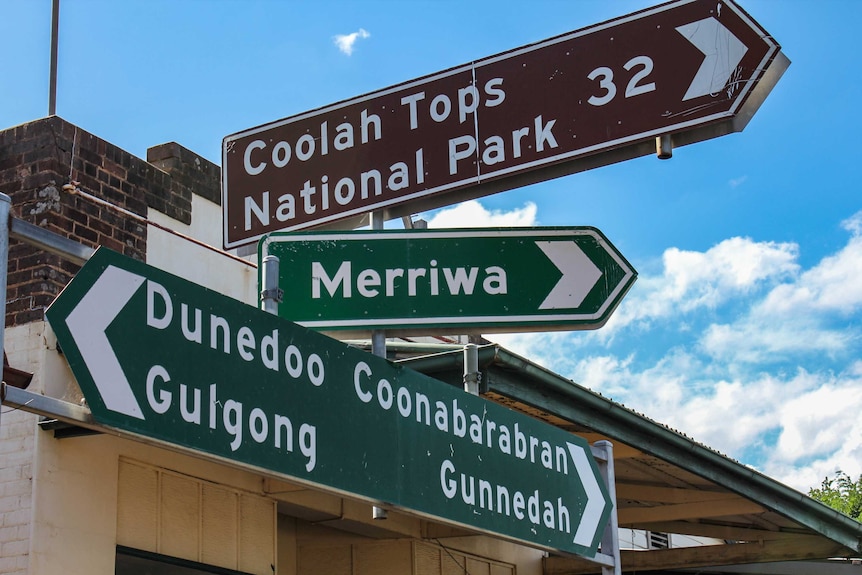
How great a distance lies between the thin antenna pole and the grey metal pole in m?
4.80

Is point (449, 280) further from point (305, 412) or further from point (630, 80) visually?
point (305, 412)

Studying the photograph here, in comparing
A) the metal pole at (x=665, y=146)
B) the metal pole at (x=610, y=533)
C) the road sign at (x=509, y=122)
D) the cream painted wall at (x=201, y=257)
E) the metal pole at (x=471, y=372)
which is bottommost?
the metal pole at (x=610, y=533)

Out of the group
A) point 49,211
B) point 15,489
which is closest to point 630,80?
point 15,489

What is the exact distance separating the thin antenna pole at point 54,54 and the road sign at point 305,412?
5.37 meters

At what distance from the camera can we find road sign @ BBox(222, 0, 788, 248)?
17.2ft

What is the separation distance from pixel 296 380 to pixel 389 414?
0.56 meters

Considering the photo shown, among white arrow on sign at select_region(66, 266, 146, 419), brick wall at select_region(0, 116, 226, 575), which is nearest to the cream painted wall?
brick wall at select_region(0, 116, 226, 575)

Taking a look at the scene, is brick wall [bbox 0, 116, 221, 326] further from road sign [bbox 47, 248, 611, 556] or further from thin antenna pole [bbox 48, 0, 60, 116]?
road sign [bbox 47, 248, 611, 556]

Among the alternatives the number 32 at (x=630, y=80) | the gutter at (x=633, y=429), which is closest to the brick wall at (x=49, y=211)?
the gutter at (x=633, y=429)

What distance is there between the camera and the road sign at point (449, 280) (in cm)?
562

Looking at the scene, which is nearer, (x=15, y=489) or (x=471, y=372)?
(x=471, y=372)

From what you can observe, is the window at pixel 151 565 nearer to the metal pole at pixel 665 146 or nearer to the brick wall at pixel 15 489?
the brick wall at pixel 15 489

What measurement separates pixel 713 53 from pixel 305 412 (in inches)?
96.2

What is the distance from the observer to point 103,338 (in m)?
3.53
